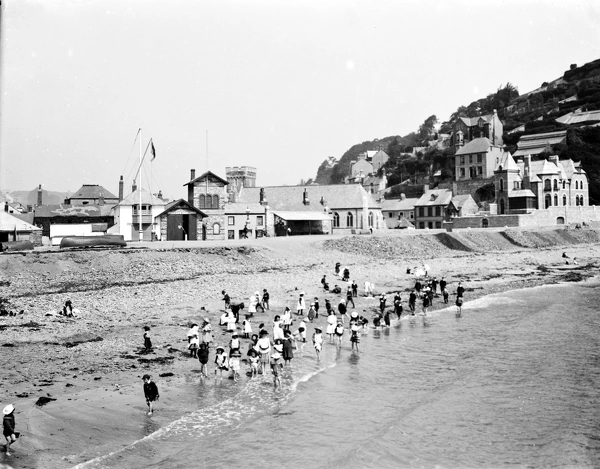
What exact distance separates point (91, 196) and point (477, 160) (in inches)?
2739

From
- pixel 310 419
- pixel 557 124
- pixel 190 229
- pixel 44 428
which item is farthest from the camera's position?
pixel 557 124

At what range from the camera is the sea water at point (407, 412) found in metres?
13.0

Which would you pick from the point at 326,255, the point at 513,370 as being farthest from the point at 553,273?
the point at 513,370

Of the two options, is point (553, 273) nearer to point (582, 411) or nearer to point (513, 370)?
point (513, 370)

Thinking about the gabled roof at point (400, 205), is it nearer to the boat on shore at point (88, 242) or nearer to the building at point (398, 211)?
the building at point (398, 211)

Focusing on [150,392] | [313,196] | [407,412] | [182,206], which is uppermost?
[313,196]

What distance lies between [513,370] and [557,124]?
125148mm

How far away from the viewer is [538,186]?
87.4m

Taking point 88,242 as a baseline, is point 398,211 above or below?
above

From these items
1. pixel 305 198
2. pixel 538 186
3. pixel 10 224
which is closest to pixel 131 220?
pixel 10 224

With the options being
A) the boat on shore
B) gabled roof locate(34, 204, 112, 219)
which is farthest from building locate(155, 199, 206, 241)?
gabled roof locate(34, 204, 112, 219)

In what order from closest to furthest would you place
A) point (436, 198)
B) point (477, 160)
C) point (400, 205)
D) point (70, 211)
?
point (70, 211), point (436, 198), point (400, 205), point (477, 160)

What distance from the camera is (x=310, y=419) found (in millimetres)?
15461

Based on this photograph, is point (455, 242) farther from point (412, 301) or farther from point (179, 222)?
point (412, 301)
